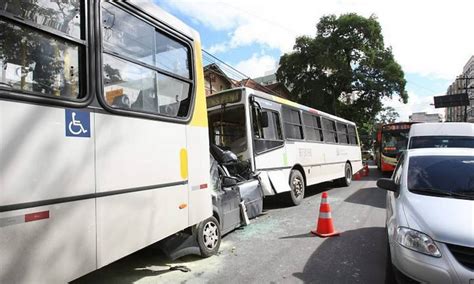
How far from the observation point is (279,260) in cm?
526

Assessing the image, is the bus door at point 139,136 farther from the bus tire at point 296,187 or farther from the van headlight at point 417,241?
the bus tire at point 296,187

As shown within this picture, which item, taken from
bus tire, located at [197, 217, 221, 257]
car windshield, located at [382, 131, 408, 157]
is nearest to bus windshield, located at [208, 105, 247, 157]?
bus tire, located at [197, 217, 221, 257]

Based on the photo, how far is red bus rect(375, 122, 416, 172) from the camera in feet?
62.6

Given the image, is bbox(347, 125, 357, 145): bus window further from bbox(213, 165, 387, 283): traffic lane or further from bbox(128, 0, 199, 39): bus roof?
bbox(128, 0, 199, 39): bus roof

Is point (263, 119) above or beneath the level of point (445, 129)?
above

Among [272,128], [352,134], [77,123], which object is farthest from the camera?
[352,134]

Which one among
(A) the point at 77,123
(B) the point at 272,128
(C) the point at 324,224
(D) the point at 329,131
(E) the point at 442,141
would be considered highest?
(D) the point at 329,131

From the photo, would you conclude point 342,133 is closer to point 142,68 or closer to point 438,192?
point 438,192

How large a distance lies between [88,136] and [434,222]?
3335 mm

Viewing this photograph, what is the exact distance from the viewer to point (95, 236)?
10.1 feet

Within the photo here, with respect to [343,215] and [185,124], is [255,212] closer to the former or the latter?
[343,215]

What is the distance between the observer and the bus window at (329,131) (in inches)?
502

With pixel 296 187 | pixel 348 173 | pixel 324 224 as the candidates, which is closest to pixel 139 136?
pixel 324 224

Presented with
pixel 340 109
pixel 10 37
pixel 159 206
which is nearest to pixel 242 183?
pixel 159 206
